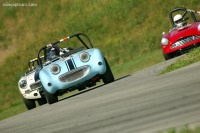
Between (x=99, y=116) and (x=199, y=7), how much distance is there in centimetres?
2612

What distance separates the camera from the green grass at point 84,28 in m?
32.3

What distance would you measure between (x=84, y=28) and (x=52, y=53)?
21172 millimetres

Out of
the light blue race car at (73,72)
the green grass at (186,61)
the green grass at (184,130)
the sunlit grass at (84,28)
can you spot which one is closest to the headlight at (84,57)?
the light blue race car at (73,72)

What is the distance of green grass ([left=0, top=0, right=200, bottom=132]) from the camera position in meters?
32.3

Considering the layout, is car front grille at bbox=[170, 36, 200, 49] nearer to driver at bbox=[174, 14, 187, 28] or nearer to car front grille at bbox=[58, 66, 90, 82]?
driver at bbox=[174, 14, 187, 28]

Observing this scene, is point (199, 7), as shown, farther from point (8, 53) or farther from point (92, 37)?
point (8, 53)

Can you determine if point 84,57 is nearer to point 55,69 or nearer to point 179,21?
point 55,69

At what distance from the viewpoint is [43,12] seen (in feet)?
145

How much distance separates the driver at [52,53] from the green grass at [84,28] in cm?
884

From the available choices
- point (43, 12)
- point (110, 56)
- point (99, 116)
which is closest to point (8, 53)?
point (43, 12)

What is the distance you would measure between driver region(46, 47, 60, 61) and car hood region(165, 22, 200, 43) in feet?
11.8

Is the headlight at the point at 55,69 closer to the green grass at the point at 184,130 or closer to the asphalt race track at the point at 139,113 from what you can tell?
the asphalt race track at the point at 139,113

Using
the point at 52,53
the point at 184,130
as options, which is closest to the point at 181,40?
the point at 52,53

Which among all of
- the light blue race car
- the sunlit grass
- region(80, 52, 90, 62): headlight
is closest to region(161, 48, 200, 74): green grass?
the light blue race car
